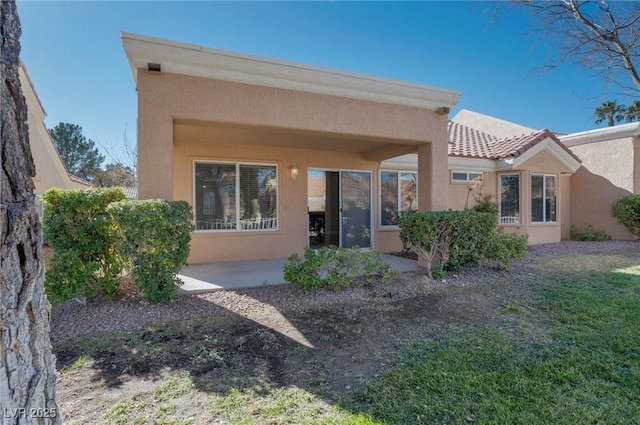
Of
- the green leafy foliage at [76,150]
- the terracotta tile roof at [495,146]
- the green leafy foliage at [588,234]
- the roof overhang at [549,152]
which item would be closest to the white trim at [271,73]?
the terracotta tile roof at [495,146]

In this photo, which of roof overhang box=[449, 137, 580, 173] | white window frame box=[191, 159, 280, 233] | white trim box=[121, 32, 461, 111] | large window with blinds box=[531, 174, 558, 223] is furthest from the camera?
large window with blinds box=[531, 174, 558, 223]

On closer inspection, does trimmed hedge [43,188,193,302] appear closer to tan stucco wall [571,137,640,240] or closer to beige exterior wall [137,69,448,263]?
beige exterior wall [137,69,448,263]

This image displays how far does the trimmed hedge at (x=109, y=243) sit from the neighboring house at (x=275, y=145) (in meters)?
0.70

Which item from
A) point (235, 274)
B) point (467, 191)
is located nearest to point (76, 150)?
point (235, 274)

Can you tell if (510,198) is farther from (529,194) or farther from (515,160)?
(515,160)

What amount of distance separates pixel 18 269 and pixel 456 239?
7.20 meters

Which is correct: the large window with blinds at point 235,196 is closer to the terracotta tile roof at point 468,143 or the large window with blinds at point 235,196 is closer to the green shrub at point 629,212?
the terracotta tile roof at point 468,143

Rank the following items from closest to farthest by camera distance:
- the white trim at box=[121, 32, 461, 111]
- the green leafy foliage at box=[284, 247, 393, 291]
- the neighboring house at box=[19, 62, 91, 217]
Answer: the white trim at box=[121, 32, 461, 111] < the green leafy foliage at box=[284, 247, 393, 291] < the neighboring house at box=[19, 62, 91, 217]

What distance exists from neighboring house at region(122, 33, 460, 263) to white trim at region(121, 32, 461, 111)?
18 millimetres

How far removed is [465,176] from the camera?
12.3 metres

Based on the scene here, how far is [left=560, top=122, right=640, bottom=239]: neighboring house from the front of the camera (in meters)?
13.2

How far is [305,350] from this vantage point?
12.9 feet

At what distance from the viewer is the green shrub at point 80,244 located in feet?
16.2

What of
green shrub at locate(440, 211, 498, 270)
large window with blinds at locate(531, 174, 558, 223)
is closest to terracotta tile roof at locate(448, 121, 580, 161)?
large window with blinds at locate(531, 174, 558, 223)
